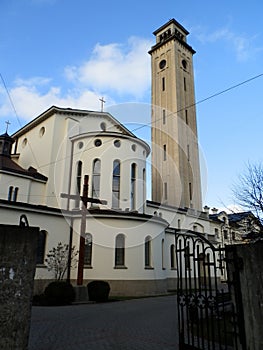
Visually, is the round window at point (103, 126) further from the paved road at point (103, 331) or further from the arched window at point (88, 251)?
the paved road at point (103, 331)

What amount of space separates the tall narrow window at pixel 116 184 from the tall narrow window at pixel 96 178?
1.17 meters

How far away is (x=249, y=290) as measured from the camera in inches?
169

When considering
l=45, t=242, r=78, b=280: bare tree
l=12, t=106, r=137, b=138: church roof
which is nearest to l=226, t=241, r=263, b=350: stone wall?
l=45, t=242, r=78, b=280: bare tree

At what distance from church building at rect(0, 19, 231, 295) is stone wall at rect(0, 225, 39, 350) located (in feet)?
34.7

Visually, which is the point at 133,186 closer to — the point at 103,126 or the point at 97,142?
the point at 97,142

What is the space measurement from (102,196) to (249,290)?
57.8ft

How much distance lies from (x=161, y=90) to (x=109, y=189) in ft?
80.4

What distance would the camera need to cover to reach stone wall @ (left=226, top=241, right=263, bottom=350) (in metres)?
4.11

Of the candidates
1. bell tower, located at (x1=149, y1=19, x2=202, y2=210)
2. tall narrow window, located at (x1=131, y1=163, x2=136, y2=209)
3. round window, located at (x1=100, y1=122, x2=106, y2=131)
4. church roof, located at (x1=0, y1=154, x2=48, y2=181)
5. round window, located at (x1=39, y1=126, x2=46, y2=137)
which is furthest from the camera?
bell tower, located at (x1=149, y1=19, x2=202, y2=210)

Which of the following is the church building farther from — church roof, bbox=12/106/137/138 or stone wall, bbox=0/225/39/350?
stone wall, bbox=0/225/39/350

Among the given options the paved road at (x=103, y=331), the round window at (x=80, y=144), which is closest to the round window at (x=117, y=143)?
the round window at (x=80, y=144)

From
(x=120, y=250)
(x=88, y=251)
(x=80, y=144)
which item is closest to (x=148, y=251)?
(x=120, y=250)

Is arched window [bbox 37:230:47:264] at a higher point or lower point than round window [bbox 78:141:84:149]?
lower

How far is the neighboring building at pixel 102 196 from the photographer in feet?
58.3
